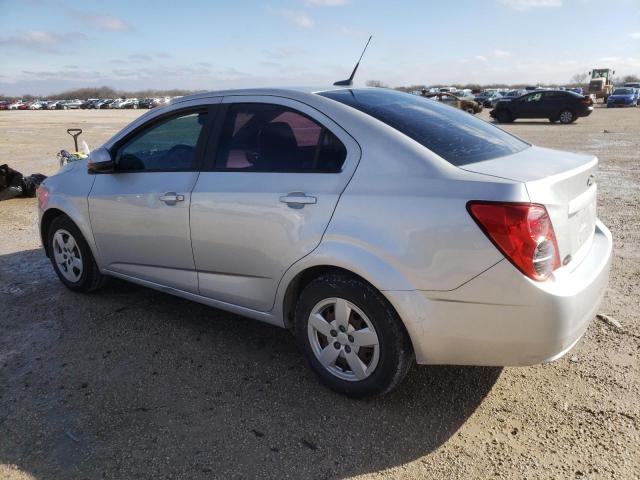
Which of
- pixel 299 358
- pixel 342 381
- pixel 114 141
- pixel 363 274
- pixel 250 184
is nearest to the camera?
pixel 363 274

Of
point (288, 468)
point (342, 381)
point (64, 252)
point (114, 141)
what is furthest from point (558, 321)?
point (64, 252)

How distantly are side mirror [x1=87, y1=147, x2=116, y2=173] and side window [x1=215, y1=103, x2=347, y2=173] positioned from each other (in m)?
1.06

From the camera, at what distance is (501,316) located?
2416mm

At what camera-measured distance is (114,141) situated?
4.12 meters

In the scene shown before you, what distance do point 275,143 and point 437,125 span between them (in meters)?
0.97

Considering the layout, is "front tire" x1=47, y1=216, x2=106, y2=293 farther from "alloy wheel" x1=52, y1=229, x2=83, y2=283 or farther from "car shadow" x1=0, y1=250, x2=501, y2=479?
"car shadow" x1=0, y1=250, x2=501, y2=479

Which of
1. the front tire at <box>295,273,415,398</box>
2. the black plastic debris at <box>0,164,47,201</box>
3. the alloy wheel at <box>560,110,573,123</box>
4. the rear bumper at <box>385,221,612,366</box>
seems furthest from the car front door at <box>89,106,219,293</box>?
the alloy wheel at <box>560,110,573,123</box>

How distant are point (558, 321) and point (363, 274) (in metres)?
0.92

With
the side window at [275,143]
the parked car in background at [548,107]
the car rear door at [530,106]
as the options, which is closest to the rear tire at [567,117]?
the parked car in background at [548,107]

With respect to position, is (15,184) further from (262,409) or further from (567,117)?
(567,117)

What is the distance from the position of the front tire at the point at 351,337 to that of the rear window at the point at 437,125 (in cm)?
84

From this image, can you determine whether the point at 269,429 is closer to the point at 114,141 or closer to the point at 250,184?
the point at 250,184

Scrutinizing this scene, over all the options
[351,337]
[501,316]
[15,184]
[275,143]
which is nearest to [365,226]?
[351,337]

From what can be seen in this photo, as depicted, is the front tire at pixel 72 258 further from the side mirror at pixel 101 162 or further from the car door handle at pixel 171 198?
the car door handle at pixel 171 198
